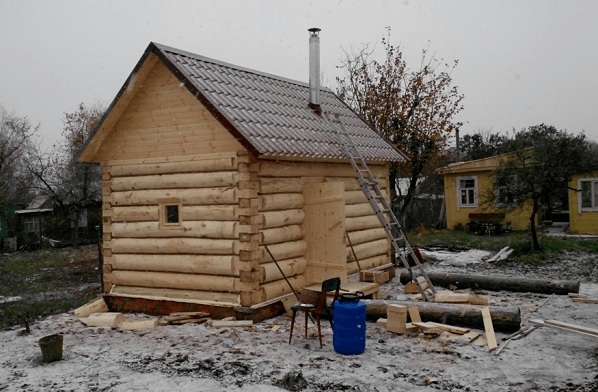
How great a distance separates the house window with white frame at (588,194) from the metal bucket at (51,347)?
69.8 feet

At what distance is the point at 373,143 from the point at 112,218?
6.61 meters

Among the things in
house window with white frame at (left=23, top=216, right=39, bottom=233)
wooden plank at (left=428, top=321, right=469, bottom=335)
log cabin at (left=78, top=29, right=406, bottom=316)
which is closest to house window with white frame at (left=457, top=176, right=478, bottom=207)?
log cabin at (left=78, top=29, right=406, bottom=316)

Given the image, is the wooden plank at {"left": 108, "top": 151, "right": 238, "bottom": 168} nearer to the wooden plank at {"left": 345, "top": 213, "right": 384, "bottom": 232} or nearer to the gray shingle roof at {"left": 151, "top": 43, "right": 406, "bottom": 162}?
the gray shingle roof at {"left": 151, "top": 43, "right": 406, "bottom": 162}

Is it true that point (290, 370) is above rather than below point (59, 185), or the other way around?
below

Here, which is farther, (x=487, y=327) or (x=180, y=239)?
(x=180, y=239)

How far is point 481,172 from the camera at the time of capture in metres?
25.1

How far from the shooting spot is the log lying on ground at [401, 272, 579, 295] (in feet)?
36.1

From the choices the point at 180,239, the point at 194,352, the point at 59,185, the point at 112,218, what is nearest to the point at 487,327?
the point at 194,352

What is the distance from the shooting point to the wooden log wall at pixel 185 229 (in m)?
9.35

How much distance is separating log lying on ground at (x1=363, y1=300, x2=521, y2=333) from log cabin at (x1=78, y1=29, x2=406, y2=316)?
1.23 meters

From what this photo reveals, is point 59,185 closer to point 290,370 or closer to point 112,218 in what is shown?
point 112,218

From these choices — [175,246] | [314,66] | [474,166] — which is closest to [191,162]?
[175,246]

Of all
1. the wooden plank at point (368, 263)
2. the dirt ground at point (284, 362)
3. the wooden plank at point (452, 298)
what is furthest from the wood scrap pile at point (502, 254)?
the dirt ground at point (284, 362)

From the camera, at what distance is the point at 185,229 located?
1004 centimetres
